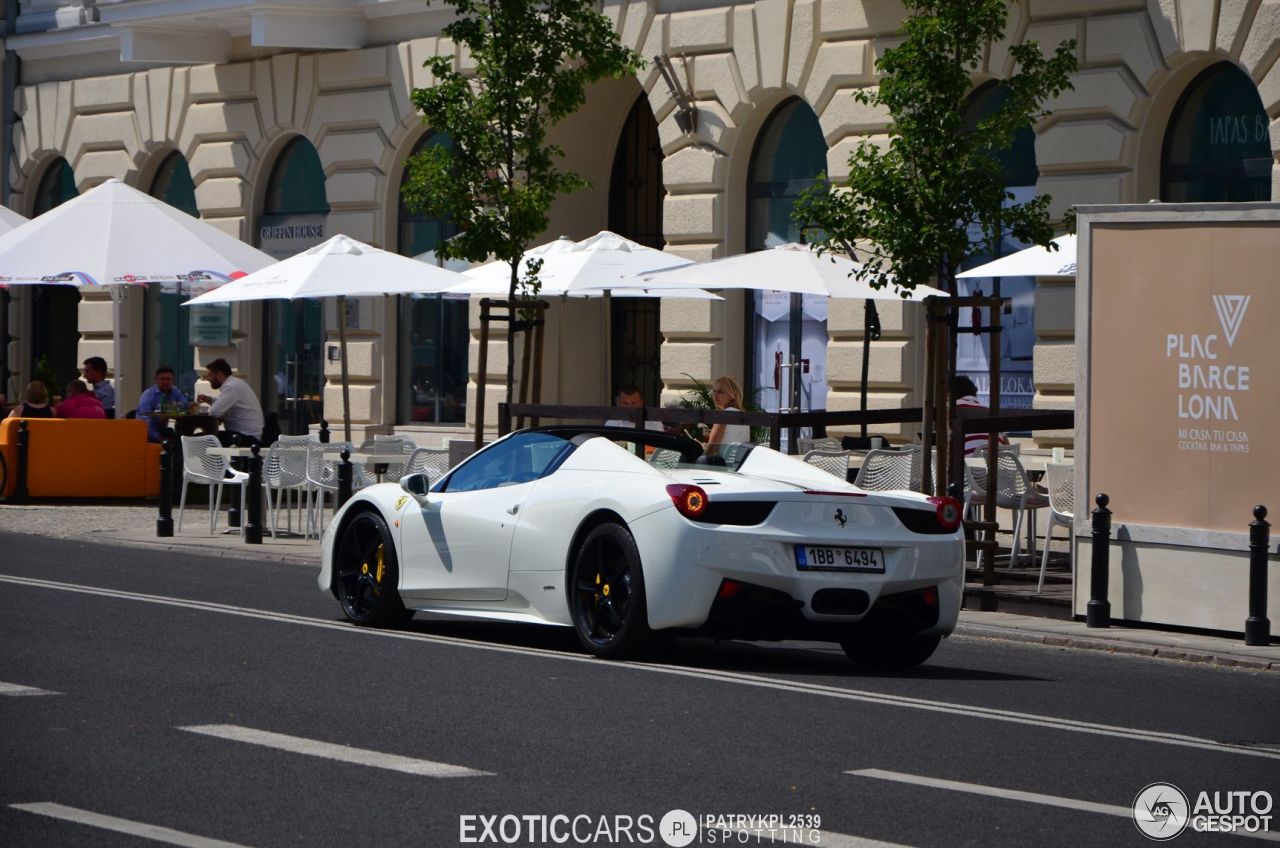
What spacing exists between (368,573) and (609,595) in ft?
7.04

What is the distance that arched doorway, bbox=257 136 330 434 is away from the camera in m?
30.0

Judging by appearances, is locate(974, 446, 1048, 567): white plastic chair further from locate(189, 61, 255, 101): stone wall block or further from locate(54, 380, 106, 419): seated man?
locate(189, 61, 255, 101): stone wall block

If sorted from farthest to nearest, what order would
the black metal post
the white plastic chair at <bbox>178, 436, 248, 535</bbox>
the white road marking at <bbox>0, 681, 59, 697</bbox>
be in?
the black metal post
the white plastic chair at <bbox>178, 436, 248, 535</bbox>
the white road marking at <bbox>0, 681, 59, 697</bbox>

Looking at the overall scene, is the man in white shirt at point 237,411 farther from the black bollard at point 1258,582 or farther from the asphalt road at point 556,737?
the black bollard at point 1258,582

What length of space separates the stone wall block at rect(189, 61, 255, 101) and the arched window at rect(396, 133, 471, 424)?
3.28 metres

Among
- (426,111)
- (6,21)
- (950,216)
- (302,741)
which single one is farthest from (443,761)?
(6,21)

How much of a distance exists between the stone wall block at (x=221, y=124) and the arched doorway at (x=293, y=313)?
0.53 m

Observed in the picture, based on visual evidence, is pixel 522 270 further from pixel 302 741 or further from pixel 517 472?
pixel 302 741

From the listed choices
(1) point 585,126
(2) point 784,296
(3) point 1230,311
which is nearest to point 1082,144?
(2) point 784,296

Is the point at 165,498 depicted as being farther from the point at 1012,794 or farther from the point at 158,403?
the point at 1012,794

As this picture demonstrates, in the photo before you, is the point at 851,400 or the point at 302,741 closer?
the point at 302,741

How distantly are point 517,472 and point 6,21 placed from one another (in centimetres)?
2479

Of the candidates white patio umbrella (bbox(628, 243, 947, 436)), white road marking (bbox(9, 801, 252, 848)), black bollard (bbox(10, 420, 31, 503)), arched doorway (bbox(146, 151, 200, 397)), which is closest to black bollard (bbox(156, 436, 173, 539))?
black bollard (bbox(10, 420, 31, 503))

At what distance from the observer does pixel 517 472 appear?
40.0 feet
